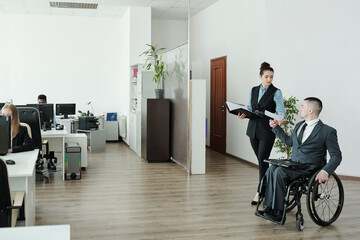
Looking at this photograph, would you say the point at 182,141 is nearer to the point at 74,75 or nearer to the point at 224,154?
the point at 224,154

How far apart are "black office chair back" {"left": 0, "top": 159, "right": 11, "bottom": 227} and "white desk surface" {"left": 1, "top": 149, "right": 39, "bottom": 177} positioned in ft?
1.53

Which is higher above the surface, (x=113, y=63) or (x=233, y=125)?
(x=113, y=63)

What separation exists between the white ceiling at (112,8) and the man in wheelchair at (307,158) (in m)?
6.30

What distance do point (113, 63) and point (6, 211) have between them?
964 centimetres

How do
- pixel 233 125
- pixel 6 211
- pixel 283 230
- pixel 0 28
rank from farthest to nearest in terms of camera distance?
1. pixel 0 28
2. pixel 233 125
3. pixel 283 230
4. pixel 6 211

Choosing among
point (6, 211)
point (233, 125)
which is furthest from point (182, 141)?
point (6, 211)

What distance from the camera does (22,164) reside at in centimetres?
391

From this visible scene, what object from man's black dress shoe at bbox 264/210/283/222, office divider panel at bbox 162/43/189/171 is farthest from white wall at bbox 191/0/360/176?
man's black dress shoe at bbox 264/210/283/222

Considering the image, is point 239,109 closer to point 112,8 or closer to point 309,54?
point 309,54

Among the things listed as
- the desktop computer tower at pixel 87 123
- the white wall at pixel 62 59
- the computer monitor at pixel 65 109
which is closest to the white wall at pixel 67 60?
the white wall at pixel 62 59

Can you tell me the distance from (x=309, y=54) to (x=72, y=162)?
4.33m

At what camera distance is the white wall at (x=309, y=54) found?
668 cm

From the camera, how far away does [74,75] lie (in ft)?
39.4

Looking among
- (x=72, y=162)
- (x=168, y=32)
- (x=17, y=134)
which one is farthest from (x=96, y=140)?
Result: (x=17, y=134)
